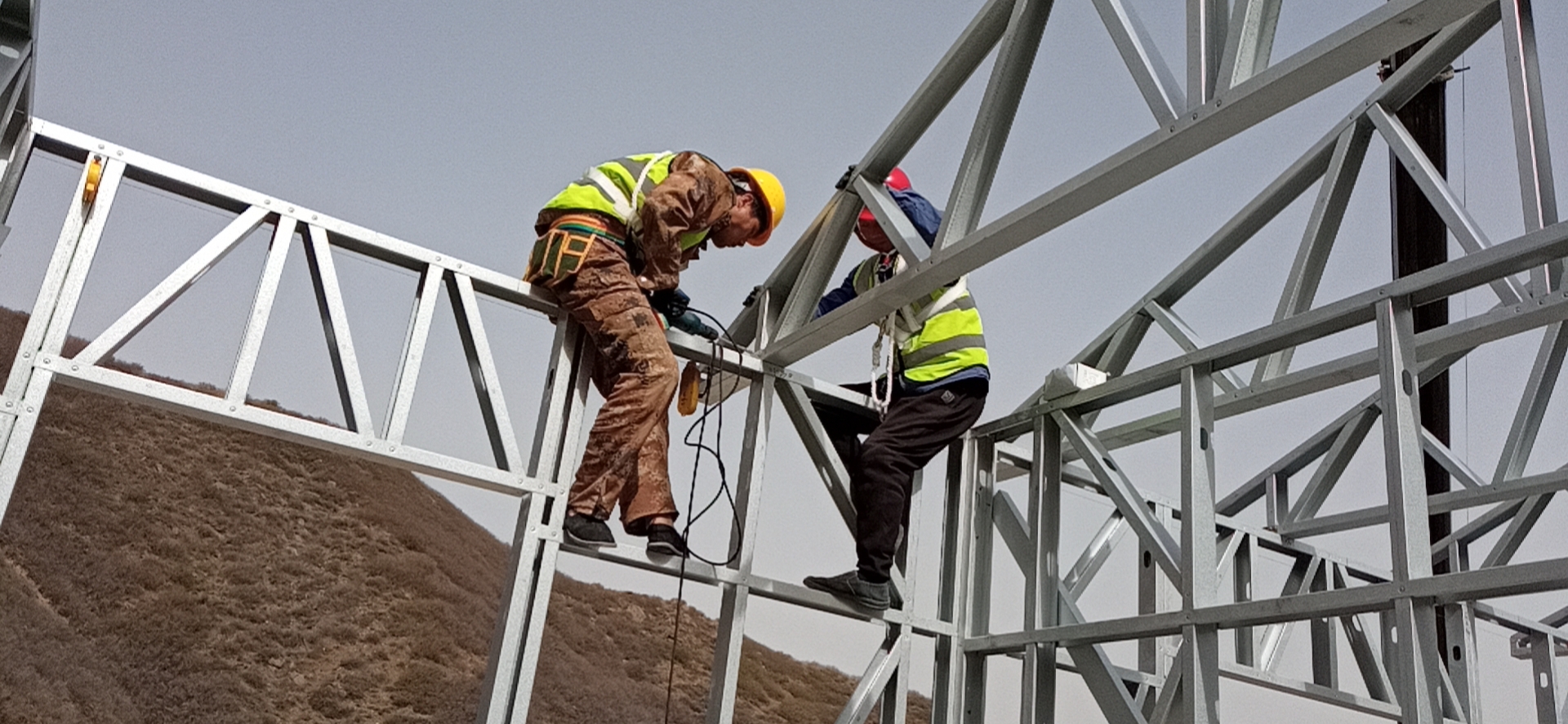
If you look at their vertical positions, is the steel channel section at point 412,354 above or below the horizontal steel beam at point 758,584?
above

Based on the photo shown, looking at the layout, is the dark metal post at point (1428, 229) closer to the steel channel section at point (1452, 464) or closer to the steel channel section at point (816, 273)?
the steel channel section at point (1452, 464)

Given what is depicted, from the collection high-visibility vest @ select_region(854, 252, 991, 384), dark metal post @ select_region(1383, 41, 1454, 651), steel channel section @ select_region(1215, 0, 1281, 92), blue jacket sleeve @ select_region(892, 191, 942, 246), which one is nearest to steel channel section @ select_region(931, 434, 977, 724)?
high-visibility vest @ select_region(854, 252, 991, 384)

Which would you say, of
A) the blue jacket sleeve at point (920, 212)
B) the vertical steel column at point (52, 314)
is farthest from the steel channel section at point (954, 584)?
the vertical steel column at point (52, 314)

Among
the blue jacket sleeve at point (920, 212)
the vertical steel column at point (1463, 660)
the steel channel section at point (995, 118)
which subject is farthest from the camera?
the blue jacket sleeve at point (920, 212)

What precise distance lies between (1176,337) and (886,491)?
2.15 m

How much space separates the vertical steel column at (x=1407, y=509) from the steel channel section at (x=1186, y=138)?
1.29 metres

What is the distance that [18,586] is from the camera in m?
20.0

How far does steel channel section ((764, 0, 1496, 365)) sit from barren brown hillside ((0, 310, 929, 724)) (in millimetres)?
16683

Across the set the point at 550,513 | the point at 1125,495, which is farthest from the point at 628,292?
the point at 1125,495

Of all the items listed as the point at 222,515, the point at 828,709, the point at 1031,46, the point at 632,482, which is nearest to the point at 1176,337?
the point at 1031,46

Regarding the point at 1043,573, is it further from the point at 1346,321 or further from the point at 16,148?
the point at 16,148

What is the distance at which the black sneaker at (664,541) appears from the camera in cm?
530

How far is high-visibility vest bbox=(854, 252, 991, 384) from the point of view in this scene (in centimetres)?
589

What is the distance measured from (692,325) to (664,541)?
3.64 feet
